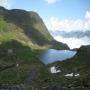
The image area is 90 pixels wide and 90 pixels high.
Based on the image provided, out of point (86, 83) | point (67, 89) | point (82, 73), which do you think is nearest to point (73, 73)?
point (82, 73)

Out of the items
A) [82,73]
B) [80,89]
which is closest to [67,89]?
[80,89]

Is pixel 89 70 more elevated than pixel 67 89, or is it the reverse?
pixel 89 70

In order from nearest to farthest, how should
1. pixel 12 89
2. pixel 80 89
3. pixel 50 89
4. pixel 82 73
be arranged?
pixel 80 89 < pixel 50 89 < pixel 12 89 < pixel 82 73

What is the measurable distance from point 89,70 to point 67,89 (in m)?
75.2

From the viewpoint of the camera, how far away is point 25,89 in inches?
5251

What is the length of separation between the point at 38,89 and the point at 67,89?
14988mm

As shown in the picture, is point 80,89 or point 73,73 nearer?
point 80,89

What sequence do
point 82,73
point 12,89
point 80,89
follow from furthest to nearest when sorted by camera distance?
point 82,73 → point 12,89 → point 80,89

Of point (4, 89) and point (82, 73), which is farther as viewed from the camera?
point (82, 73)

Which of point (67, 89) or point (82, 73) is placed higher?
point (82, 73)

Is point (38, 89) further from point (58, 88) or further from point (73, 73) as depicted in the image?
point (73, 73)

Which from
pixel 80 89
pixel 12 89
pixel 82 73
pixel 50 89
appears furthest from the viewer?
pixel 82 73

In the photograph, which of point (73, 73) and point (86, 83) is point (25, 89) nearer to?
point (86, 83)

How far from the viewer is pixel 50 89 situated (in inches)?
5162
